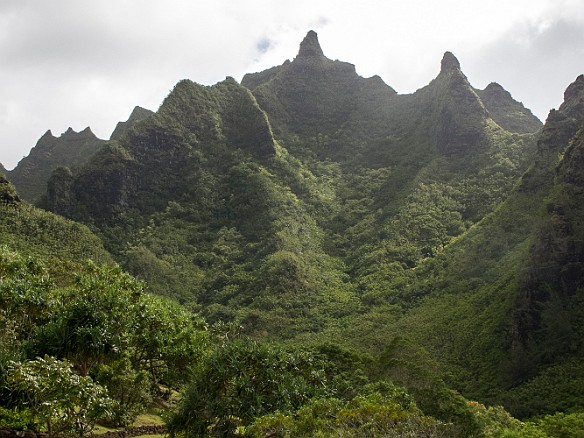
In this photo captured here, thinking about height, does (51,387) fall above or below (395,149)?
below

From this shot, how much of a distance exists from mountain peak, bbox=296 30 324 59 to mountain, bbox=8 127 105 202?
→ 233 feet

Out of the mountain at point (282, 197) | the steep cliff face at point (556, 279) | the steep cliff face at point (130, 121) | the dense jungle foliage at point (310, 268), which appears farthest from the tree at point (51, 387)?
the steep cliff face at point (130, 121)

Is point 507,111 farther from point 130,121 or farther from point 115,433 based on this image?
point 115,433

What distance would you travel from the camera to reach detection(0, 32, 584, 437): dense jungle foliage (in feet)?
95.7

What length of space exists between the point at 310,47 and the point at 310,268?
108 meters

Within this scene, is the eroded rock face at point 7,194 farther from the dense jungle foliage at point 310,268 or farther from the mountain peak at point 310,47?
the mountain peak at point 310,47

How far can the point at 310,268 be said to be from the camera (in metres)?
103

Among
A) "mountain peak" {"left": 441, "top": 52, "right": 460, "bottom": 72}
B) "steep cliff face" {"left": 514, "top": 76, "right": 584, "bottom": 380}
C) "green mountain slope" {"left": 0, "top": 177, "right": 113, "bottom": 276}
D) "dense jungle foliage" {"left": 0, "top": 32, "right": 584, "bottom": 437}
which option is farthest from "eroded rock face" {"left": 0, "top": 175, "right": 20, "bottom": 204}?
"mountain peak" {"left": 441, "top": 52, "right": 460, "bottom": 72}

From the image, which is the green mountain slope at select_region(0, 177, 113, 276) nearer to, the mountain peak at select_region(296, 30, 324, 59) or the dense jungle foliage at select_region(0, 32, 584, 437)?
the dense jungle foliage at select_region(0, 32, 584, 437)

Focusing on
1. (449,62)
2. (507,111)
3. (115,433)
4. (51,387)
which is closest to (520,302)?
(115,433)

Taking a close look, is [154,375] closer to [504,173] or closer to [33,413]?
[33,413]

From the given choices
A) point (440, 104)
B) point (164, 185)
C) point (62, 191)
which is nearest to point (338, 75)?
point (440, 104)

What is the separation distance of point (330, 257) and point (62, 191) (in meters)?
55.1

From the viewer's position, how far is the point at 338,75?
614 ft
